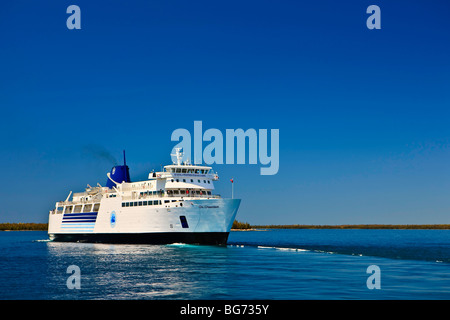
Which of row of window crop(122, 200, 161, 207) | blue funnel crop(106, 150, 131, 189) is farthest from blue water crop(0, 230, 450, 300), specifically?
blue funnel crop(106, 150, 131, 189)

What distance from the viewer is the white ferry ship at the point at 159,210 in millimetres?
53250

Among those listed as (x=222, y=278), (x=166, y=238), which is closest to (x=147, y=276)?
(x=222, y=278)

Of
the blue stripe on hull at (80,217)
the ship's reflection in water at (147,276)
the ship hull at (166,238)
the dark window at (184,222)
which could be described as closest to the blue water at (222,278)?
the ship's reflection in water at (147,276)

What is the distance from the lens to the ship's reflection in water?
80.6ft

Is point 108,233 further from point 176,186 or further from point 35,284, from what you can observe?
point 35,284

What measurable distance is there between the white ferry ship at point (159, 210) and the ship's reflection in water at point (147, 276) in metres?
6.31

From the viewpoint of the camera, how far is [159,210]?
2181 inches

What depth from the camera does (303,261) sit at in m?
40.8

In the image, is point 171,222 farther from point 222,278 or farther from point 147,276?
point 222,278

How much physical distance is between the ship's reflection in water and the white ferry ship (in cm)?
631

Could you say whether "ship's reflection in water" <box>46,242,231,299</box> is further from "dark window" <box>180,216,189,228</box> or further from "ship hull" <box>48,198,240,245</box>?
"dark window" <box>180,216,189,228</box>

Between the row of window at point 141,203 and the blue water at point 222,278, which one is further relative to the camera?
the row of window at point 141,203

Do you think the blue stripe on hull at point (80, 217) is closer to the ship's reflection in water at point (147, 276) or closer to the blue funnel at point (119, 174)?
the blue funnel at point (119, 174)
